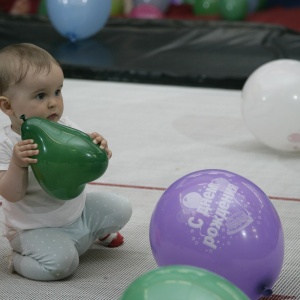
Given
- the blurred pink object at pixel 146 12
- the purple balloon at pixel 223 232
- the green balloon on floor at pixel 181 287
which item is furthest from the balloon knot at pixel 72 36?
the green balloon on floor at pixel 181 287

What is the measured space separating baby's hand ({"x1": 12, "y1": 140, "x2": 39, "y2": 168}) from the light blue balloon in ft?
7.47

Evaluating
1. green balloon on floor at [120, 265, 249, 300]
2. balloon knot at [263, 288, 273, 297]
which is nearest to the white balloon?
balloon knot at [263, 288, 273, 297]

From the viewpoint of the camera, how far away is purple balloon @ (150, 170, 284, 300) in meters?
1.43

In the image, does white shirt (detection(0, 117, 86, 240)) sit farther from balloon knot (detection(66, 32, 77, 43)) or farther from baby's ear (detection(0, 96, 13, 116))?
balloon knot (detection(66, 32, 77, 43))

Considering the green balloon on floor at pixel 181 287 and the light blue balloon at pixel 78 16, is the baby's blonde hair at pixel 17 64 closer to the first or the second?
the green balloon on floor at pixel 181 287

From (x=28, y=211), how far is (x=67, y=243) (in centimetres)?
11

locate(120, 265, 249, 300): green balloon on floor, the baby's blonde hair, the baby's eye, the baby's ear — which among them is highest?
the baby's blonde hair

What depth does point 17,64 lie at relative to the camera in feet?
5.41

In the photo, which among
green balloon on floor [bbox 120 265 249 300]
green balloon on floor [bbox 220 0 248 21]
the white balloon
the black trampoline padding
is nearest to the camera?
green balloon on floor [bbox 120 265 249 300]

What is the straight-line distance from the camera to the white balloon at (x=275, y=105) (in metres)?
2.47

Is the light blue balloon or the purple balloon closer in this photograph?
the purple balloon

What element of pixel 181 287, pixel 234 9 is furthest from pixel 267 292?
pixel 234 9

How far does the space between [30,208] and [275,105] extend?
42.3 inches

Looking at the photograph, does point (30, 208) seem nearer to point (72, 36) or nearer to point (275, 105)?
point (275, 105)
